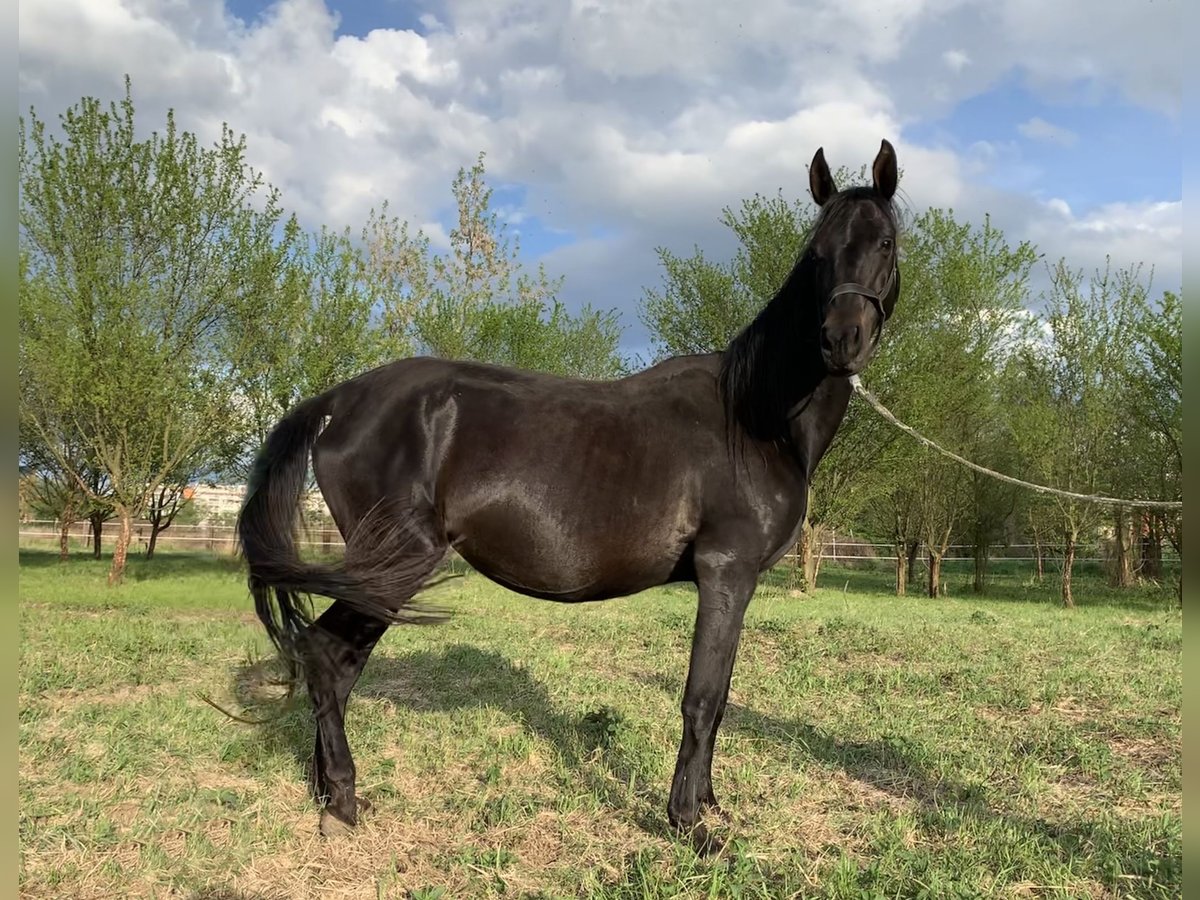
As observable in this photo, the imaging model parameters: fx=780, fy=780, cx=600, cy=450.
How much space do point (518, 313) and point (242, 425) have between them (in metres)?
9.12

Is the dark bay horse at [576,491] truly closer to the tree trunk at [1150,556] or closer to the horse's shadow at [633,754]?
the horse's shadow at [633,754]

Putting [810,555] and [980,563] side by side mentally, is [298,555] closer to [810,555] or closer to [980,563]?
[810,555]

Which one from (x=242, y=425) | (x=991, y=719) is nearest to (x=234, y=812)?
(x=991, y=719)

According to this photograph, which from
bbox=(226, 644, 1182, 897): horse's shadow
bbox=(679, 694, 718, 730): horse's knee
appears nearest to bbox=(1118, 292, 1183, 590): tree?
bbox=(226, 644, 1182, 897): horse's shadow

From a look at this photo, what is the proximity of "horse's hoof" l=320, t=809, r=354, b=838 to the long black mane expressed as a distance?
257cm

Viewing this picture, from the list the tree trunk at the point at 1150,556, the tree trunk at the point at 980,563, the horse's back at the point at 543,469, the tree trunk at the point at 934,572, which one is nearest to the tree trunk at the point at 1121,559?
the tree trunk at the point at 1150,556

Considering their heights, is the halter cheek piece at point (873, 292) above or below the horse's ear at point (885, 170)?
below

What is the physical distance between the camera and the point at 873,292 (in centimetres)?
333

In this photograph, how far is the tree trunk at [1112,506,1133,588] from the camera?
24.0 m

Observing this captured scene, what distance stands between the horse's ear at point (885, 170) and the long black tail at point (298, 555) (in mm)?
2666

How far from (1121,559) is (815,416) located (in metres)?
26.7

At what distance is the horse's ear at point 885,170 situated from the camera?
11.7ft

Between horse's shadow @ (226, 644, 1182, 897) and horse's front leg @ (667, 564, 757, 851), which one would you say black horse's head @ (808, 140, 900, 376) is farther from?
horse's shadow @ (226, 644, 1182, 897)

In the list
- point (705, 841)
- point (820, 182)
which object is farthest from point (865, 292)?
point (705, 841)
